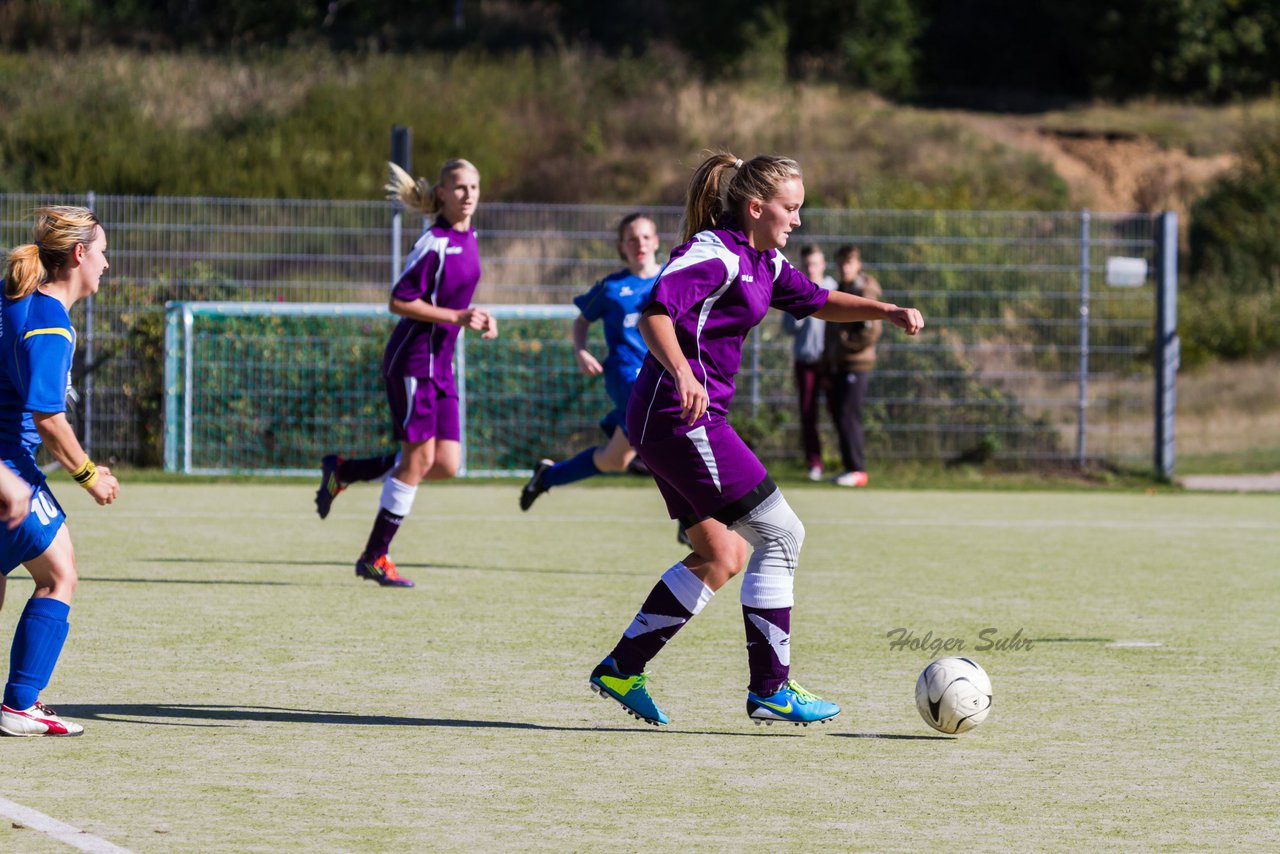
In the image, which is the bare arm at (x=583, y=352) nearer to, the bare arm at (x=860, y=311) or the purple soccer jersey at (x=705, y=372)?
the bare arm at (x=860, y=311)

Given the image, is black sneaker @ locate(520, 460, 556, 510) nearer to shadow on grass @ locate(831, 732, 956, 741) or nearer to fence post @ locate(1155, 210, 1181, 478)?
shadow on grass @ locate(831, 732, 956, 741)

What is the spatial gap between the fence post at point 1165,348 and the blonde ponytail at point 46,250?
12.3 metres

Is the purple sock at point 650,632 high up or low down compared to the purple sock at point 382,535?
up

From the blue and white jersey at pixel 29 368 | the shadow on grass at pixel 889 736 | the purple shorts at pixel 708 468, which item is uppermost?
the blue and white jersey at pixel 29 368

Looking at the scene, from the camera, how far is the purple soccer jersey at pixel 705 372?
5.18m

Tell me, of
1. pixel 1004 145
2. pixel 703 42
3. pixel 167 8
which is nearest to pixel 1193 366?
pixel 1004 145

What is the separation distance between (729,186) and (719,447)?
2.67ft

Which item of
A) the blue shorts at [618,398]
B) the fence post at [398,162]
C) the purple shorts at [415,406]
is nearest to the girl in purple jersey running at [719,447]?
the purple shorts at [415,406]

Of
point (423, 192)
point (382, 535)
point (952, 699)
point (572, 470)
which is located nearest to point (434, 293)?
point (423, 192)

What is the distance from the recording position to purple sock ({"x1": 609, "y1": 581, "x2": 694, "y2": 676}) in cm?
541

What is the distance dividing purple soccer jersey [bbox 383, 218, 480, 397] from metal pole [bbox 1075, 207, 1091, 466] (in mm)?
8825

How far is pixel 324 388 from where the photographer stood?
1553 centimetres

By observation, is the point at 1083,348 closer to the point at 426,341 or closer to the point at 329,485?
the point at 329,485

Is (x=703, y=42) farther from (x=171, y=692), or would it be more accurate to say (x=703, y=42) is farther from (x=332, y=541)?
(x=171, y=692)
